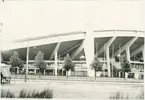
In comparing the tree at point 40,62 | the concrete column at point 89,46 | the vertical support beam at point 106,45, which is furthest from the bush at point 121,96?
the vertical support beam at point 106,45

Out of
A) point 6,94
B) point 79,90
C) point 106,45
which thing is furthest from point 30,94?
point 106,45

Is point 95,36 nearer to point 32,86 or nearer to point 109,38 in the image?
point 109,38

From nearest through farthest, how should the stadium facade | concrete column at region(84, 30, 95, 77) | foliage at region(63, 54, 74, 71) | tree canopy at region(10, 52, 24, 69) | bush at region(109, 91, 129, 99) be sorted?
1. bush at region(109, 91, 129, 99)
2. tree canopy at region(10, 52, 24, 69)
3. foliage at region(63, 54, 74, 71)
4. the stadium facade
5. concrete column at region(84, 30, 95, 77)

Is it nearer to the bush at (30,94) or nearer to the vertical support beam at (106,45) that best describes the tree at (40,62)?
the bush at (30,94)

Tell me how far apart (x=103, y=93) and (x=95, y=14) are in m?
2.15

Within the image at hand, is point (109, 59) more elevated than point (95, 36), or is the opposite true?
point (95, 36)

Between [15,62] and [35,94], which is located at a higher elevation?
[15,62]

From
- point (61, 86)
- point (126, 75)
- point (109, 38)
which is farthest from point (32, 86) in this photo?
point (109, 38)

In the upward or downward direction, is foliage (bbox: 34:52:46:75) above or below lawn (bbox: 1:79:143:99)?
above

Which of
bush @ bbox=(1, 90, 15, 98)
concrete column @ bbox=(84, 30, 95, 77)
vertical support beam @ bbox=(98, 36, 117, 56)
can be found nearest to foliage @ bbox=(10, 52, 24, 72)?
bush @ bbox=(1, 90, 15, 98)

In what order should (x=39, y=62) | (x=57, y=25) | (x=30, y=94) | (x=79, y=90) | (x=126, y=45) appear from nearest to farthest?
(x=30, y=94)
(x=79, y=90)
(x=57, y=25)
(x=39, y=62)
(x=126, y=45)

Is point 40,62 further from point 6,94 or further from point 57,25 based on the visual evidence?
point 6,94

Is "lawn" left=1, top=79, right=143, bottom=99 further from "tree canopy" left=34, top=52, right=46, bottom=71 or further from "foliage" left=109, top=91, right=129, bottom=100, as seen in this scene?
"tree canopy" left=34, top=52, right=46, bottom=71

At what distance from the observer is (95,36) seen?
43.6ft
